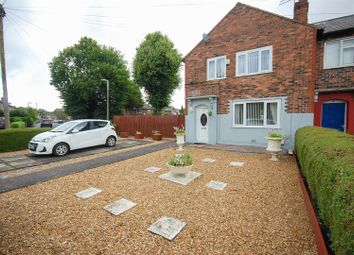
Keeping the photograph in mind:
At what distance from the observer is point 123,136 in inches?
609

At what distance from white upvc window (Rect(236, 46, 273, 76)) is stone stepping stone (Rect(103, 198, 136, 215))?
28.7ft

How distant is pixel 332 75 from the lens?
8773 mm

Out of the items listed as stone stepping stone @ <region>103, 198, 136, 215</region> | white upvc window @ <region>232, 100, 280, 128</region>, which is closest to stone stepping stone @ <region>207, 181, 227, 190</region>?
stone stepping stone @ <region>103, 198, 136, 215</region>

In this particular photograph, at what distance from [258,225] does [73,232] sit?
297cm

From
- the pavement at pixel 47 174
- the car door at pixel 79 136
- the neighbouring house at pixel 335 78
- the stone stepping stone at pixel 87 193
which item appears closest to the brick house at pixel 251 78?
the neighbouring house at pixel 335 78

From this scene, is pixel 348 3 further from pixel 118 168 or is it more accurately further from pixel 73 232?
pixel 73 232

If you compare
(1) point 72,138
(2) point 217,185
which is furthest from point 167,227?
(1) point 72,138

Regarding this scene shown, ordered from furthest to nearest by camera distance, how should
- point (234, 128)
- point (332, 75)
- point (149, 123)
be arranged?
1. point (149, 123)
2. point (234, 128)
3. point (332, 75)

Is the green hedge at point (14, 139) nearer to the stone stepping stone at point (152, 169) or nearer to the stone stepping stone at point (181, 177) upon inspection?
the stone stepping stone at point (152, 169)

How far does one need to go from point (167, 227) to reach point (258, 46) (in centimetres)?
964

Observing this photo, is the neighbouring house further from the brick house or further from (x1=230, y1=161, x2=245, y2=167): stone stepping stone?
(x1=230, y1=161, x2=245, y2=167): stone stepping stone

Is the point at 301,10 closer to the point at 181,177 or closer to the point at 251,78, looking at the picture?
the point at 251,78

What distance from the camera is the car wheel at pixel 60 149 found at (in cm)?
820

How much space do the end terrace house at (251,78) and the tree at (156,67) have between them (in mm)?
9069
